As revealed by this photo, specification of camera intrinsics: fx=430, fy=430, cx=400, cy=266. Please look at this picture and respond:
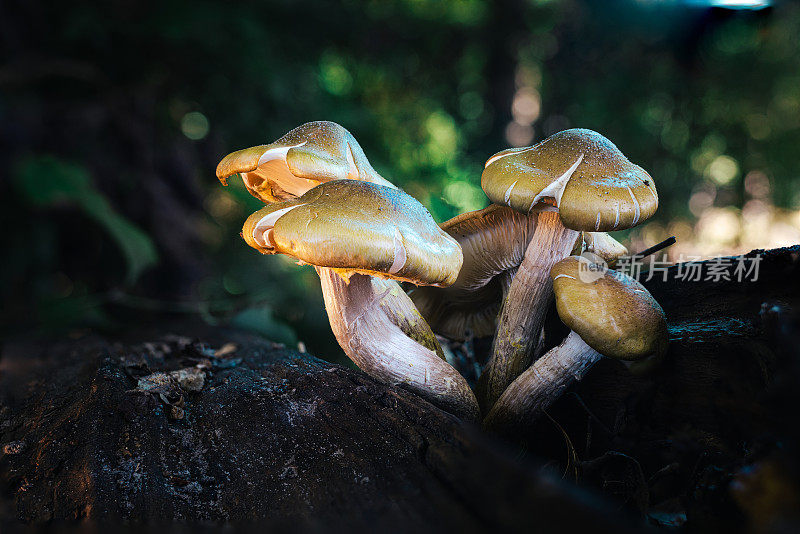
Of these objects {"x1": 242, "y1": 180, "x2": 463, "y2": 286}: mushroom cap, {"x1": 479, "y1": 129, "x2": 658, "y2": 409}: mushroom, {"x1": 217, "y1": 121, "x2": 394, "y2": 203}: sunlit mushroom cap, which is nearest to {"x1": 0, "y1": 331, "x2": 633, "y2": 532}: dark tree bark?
{"x1": 242, "y1": 180, "x2": 463, "y2": 286}: mushroom cap

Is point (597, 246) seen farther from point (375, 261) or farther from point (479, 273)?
point (375, 261)

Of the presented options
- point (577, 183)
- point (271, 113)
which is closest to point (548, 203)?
point (577, 183)

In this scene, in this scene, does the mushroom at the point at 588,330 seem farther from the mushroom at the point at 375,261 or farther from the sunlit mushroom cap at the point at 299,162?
the sunlit mushroom cap at the point at 299,162

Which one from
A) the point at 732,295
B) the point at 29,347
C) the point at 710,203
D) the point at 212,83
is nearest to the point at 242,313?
the point at 29,347

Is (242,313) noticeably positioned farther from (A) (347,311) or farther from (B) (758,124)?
(B) (758,124)

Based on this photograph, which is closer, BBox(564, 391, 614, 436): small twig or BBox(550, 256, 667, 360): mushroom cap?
BBox(550, 256, 667, 360): mushroom cap

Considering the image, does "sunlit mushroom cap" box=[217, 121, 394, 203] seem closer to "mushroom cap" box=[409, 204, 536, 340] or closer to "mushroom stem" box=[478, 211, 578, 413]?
"mushroom cap" box=[409, 204, 536, 340]
